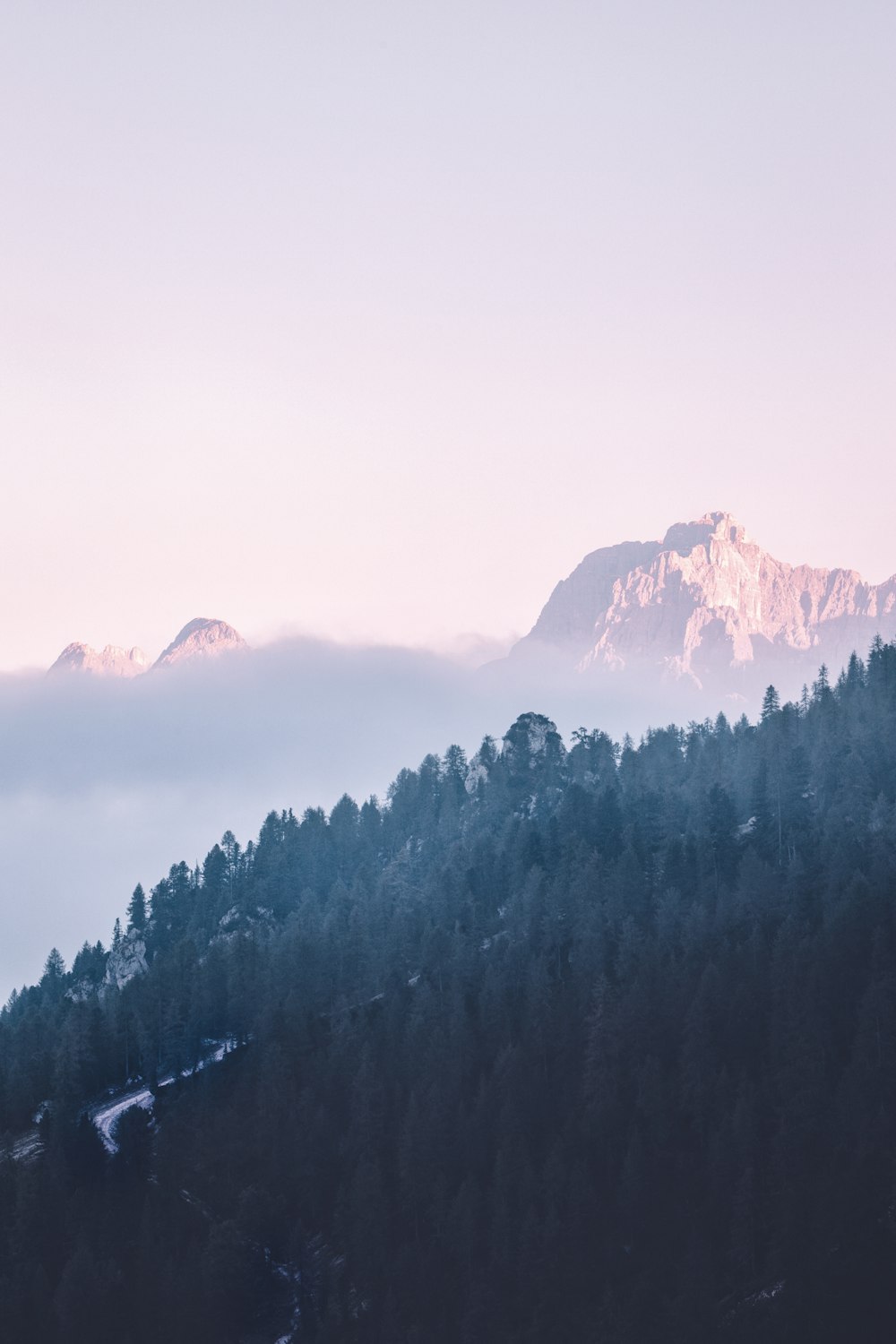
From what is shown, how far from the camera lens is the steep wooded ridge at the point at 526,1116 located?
332ft

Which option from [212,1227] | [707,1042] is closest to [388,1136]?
[212,1227]

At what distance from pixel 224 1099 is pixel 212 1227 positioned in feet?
70.7

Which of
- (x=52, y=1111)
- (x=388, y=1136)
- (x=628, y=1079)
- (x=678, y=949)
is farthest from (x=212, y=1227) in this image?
(x=678, y=949)

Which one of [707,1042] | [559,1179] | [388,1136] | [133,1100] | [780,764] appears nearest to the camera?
[559,1179]

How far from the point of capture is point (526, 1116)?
12050 cm

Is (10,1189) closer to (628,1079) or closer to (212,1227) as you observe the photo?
(212,1227)

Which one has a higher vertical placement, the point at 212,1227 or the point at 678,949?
the point at 678,949

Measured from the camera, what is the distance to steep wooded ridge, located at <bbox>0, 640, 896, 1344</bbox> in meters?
101

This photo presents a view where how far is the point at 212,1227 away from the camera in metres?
120

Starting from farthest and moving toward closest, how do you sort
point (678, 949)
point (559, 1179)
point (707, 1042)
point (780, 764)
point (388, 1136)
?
point (780, 764), point (678, 949), point (388, 1136), point (707, 1042), point (559, 1179)

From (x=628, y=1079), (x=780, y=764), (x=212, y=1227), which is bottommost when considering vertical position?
(x=212, y=1227)

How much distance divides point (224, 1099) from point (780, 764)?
73625 mm

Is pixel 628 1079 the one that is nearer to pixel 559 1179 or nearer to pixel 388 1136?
pixel 559 1179

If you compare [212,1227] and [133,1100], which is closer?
[212,1227]
